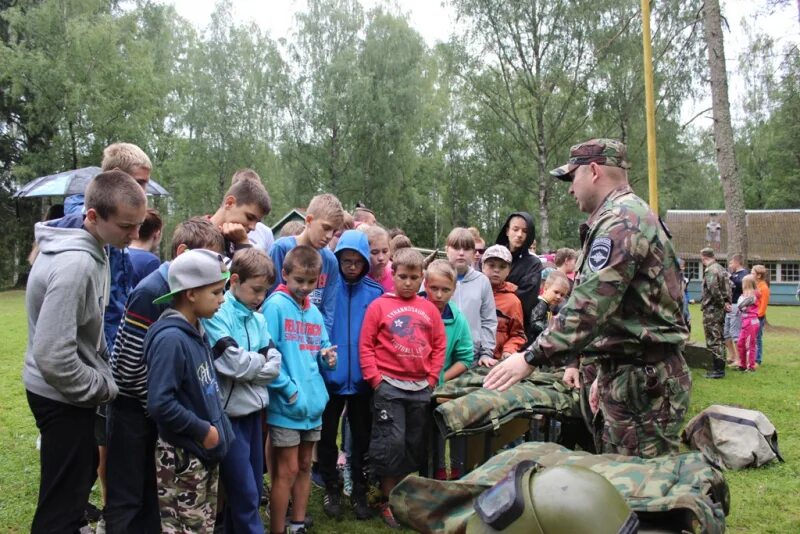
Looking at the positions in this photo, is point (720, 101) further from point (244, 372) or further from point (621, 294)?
point (244, 372)

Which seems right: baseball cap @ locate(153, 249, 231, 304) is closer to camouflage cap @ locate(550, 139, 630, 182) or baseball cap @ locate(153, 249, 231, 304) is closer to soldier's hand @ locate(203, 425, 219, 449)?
soldier's hand @ locate(203, 425, 219, 449)

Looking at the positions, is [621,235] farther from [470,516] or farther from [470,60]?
[470,60]

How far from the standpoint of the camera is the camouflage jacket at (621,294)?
2762mm

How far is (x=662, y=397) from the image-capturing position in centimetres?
299

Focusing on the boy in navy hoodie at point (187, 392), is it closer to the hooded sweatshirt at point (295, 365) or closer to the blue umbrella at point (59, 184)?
the hooded sweatshirt at point (295, 365)

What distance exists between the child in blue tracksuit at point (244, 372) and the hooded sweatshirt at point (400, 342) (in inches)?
34.2

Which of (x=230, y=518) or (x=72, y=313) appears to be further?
(x=230, y=518)

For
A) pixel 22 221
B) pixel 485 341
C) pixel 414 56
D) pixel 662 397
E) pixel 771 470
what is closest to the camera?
pixel 662 397

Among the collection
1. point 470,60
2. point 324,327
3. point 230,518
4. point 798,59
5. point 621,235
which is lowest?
point 230,518

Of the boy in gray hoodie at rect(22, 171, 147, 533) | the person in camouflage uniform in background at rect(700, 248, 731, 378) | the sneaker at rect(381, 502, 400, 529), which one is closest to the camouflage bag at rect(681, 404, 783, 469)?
the sneaker at rect(381, 502, 400, 529)

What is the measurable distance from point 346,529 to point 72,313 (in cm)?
232

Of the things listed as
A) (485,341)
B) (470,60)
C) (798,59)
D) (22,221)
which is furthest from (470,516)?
(22,221)

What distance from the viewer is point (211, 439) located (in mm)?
2965

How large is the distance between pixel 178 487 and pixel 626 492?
2030 mm
